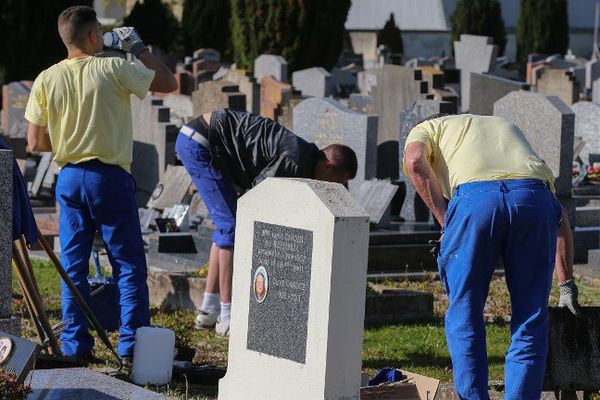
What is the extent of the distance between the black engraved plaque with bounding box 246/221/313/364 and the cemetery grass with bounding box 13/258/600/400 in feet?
2.72

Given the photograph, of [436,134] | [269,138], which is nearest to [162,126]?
[269,138]

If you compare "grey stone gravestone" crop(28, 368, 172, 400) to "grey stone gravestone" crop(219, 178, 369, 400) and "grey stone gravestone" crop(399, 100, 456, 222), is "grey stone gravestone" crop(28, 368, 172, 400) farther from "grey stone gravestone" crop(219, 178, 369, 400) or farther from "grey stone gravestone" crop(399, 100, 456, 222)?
"grey stone gravestone" crop(399, 100, 456, 222)

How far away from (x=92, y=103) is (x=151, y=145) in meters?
7.33

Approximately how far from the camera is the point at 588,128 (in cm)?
1655

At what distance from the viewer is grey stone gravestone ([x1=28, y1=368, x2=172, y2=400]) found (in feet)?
19.4

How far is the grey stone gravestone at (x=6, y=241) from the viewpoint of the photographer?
6605 millimetres

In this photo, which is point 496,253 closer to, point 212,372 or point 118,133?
point 212,372

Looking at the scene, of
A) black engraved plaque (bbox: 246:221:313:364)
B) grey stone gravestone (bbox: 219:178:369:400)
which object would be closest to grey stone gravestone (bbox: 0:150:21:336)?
grey stone gravestone (bbox: 219:178:369:400)

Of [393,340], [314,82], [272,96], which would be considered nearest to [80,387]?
[393,340]

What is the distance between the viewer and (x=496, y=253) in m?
5.78

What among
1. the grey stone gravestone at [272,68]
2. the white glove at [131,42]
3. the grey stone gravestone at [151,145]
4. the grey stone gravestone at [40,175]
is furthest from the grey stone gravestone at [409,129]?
the grey stone gravestone at [272,68]

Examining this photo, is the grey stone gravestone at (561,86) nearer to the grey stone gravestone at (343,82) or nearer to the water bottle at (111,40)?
the grey stone gravestone at (343,82)

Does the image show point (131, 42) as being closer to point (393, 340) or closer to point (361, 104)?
point (393, 340)

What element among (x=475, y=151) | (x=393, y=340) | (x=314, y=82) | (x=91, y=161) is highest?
(x=475, y=151)
